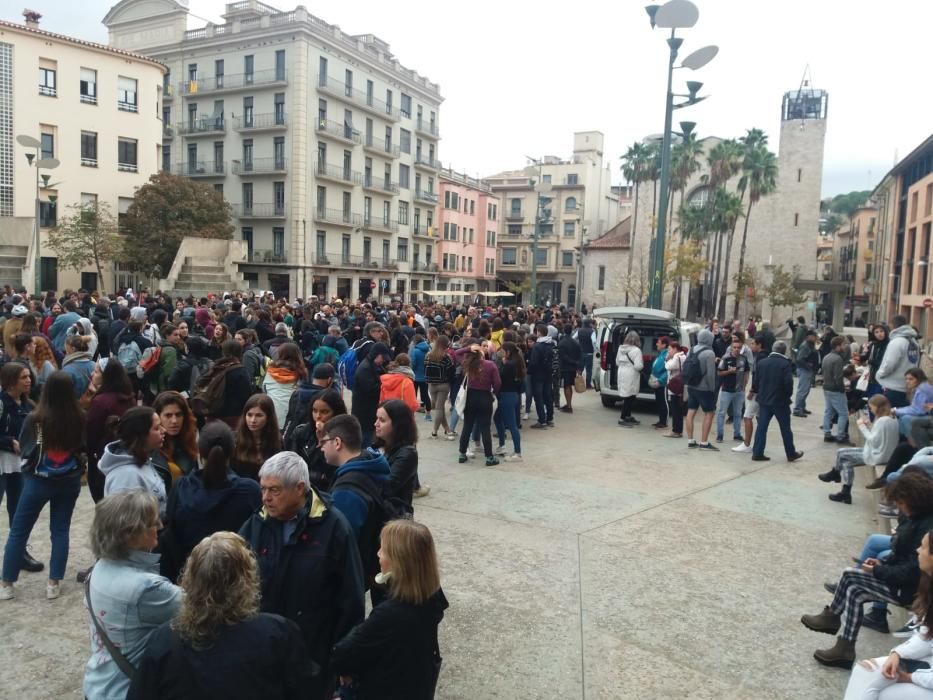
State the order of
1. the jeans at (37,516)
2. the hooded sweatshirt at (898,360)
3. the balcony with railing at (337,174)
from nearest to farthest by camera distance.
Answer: the jeans at (37,516) → the hooded sweatshirt at (898,360) → the balcony with railing at (337,174)

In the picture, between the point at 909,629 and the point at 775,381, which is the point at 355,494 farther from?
the point at 775,381

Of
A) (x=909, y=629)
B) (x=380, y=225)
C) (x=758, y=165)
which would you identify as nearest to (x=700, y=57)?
(x=909, y=629)

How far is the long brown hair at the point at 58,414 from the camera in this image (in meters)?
4.76

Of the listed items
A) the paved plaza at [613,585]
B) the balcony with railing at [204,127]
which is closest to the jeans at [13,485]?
the paved plaza at [613,585]

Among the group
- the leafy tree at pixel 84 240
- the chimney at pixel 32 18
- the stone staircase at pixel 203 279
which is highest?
the chimney at pixel 32 18

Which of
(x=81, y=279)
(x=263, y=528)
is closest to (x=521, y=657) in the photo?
(x=263, y=528)

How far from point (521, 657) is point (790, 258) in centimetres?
5266

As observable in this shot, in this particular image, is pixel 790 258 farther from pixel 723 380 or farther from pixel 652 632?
pixel 652 632

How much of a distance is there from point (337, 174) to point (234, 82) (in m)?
8.74

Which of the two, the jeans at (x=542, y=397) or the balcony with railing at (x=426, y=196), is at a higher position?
the balcony with railing at (x=426, y=196)

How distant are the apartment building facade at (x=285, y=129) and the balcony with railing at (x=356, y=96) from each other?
3.6 inches

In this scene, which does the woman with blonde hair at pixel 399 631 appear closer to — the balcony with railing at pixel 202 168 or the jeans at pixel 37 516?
the jeans at pixel 37 516

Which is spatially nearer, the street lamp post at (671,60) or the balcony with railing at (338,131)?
the street lamp post at (671,60)

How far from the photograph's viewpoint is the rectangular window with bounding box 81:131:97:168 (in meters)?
35.8
